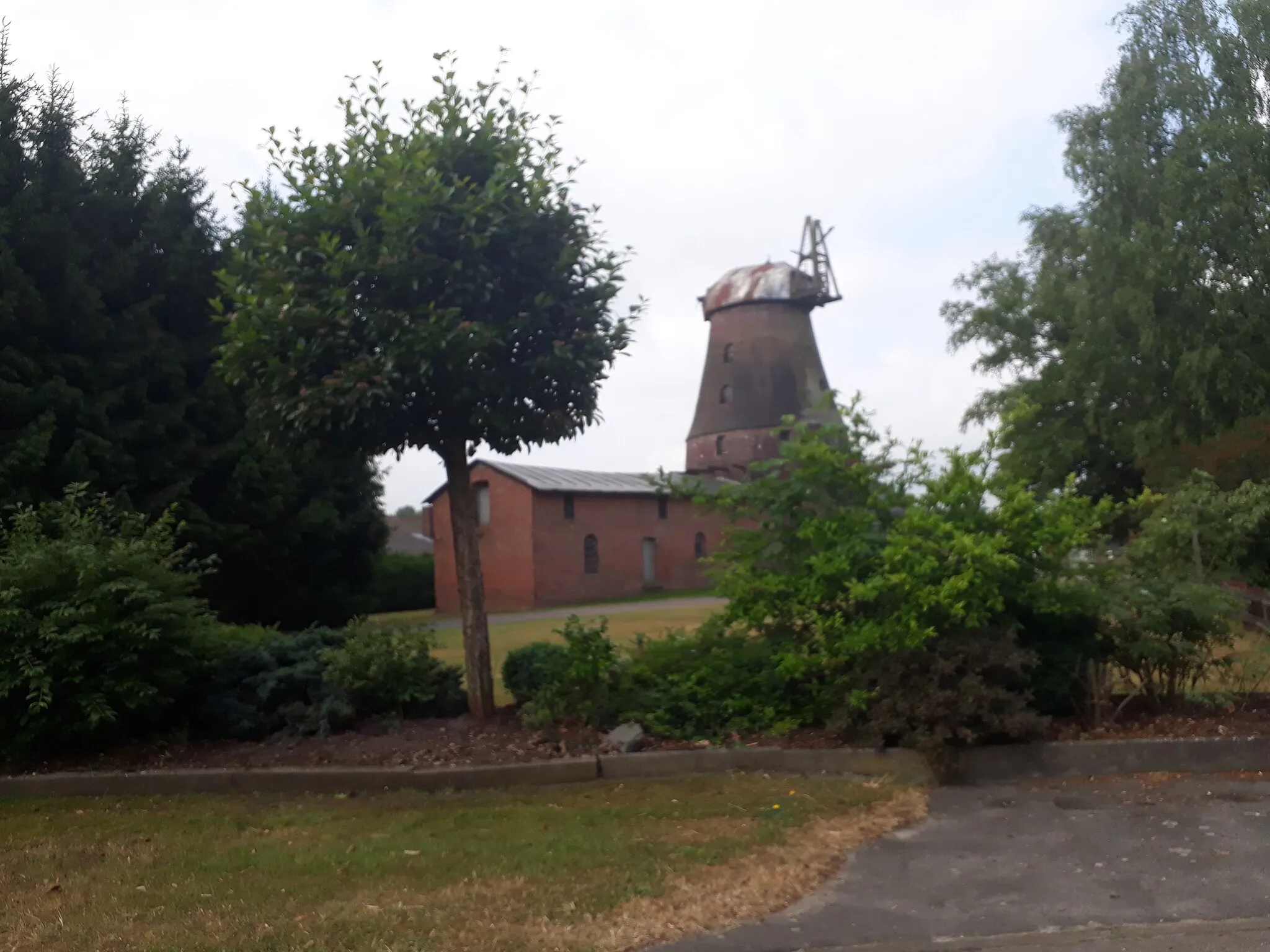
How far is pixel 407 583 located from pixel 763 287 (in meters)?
20.6

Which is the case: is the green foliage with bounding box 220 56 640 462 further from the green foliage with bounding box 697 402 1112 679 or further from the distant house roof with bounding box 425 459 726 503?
the distant house roof with bounding box 425 459 726 503

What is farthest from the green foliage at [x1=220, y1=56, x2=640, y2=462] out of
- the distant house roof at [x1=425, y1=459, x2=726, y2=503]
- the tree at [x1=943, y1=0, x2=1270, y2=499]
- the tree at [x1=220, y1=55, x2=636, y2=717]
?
the distant house roof at [x1=425, y1=459, x2=726, y2=503]

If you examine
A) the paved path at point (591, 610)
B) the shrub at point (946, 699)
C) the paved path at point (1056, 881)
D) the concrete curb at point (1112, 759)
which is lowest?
the paved path at point (1056, 881)

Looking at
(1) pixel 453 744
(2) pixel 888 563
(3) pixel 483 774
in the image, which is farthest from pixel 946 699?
(1) pixel 453 744

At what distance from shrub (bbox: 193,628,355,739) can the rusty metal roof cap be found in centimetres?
4173

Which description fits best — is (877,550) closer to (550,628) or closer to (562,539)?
(550,628)

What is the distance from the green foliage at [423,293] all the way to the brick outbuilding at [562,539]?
85.4ft

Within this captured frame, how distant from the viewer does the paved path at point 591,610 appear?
29797 millimetres

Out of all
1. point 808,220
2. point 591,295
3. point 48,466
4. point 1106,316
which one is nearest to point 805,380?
point 808,220

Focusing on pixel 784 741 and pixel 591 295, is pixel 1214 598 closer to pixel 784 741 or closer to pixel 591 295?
pixel 784 741

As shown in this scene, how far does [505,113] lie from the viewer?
29.8 ft

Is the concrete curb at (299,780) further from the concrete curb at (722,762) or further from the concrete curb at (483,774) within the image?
the concrete curb at (722,762)

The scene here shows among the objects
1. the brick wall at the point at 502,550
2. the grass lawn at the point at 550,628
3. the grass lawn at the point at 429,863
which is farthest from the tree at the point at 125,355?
the brick wall at the point at 502,550

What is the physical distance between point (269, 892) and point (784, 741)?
4.02 metres
